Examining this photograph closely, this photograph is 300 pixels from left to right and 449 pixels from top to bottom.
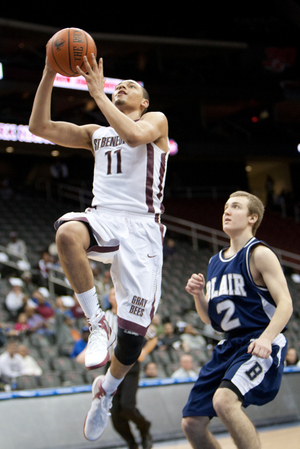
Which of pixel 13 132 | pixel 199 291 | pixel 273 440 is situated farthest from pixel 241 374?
pixel 13 132

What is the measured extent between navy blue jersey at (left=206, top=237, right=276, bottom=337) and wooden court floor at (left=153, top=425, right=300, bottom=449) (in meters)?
2.51

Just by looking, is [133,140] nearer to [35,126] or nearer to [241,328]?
[35,126]

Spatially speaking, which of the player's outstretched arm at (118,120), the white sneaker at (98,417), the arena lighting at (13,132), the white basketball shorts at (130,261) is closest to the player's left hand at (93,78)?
the player's outstretched arm at (118,120)

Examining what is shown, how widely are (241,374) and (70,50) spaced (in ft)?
7.73

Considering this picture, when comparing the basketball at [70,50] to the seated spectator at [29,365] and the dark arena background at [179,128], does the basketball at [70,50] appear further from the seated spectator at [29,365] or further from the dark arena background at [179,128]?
the dark arena background at [179,128]

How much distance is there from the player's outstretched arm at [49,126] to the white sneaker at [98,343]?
1.33 m

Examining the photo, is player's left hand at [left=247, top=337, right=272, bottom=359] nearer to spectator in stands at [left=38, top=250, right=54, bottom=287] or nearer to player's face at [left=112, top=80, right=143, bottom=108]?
player's face at [left=112, top=80, right=143, bottom=108]

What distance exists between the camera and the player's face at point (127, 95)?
360 cm

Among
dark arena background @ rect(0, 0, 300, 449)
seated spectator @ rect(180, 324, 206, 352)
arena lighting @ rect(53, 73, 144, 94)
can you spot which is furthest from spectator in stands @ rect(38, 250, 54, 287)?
arena lighting @ rect(53, 73, 144, 94)

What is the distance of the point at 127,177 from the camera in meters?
3.46

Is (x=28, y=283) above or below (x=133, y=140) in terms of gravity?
below

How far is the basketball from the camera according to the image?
3211 mm

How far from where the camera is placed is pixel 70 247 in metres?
3.07

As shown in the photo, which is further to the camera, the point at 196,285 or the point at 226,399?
the point at 196,285
